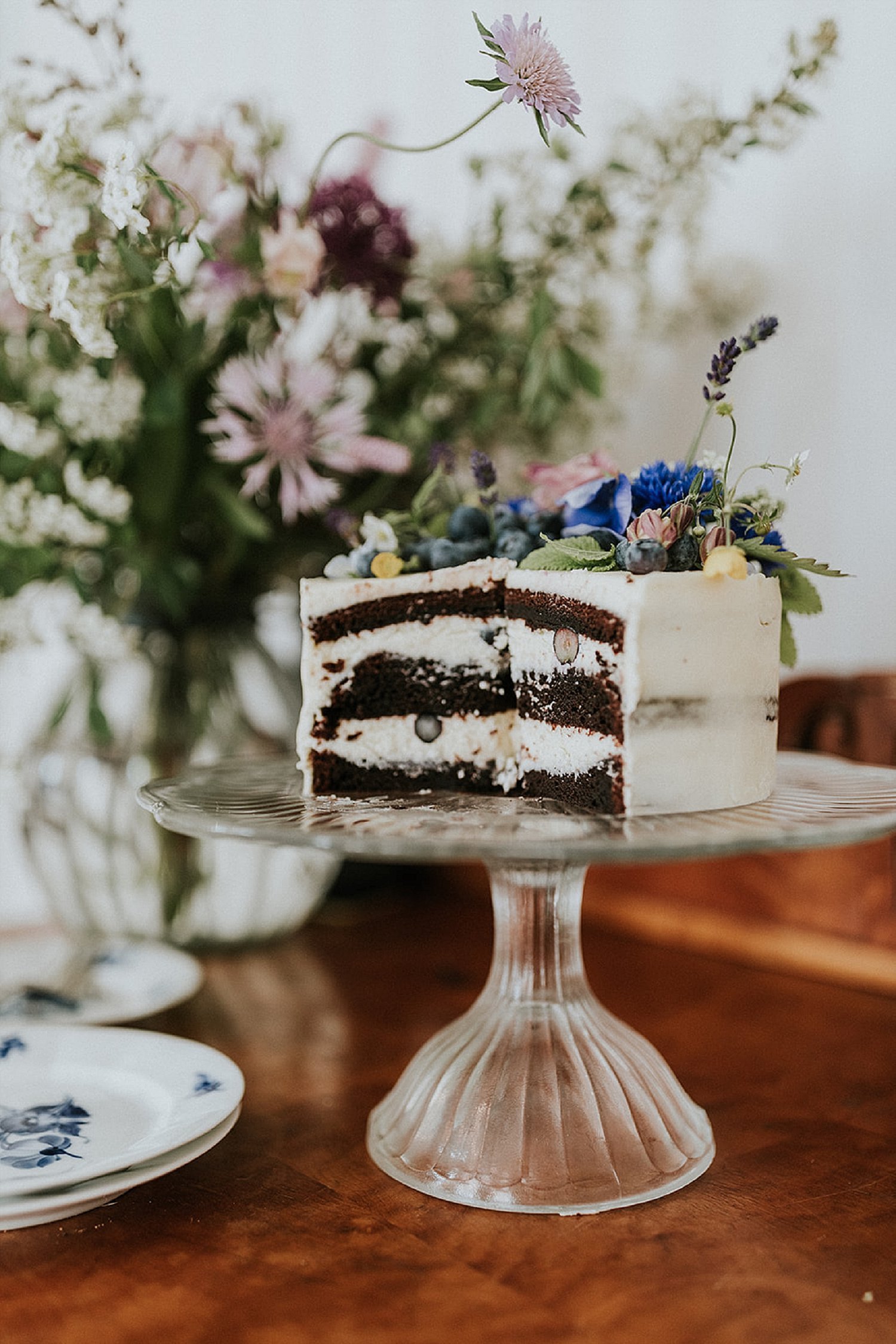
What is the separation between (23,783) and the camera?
4.88 ft

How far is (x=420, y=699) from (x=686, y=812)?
11.2 inches

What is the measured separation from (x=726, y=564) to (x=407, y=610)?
12.1 inches

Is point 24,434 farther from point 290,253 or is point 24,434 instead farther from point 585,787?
point 585,787

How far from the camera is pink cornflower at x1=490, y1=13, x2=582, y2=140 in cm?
87

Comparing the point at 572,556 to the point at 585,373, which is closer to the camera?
the point at 572,556

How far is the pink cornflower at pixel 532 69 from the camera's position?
87 cm

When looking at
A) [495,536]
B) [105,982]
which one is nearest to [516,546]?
[495,536]

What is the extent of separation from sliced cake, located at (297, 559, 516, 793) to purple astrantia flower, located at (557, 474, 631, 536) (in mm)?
86

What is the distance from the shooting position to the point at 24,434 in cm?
126

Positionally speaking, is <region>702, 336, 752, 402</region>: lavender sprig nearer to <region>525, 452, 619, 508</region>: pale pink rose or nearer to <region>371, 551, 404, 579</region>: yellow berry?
<region>525, 452, 619, 508</region>: pale pink rose

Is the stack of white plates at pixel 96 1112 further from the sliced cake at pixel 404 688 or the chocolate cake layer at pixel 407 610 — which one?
the chocolate cake layer at pixel 407 610

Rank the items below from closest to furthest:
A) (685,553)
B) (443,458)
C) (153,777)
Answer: (685,553)
(443,458)
(153,777)

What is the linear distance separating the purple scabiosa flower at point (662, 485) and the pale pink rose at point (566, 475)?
68 millimetres

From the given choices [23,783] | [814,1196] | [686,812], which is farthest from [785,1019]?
[23,783]
